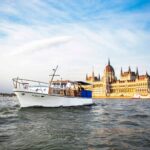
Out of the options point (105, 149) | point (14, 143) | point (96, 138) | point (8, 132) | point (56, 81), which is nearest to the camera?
point (105, 149)

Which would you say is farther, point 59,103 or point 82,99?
point 82,99

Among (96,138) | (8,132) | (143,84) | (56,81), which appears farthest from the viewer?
(143,84)

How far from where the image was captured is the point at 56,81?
40.6m

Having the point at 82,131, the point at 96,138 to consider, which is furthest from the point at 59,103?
the point at 96,138

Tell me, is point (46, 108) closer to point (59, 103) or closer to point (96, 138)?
point (59, 103)

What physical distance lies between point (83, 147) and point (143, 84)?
18980 centimetres

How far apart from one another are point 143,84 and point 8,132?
187642mm

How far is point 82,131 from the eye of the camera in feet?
54.0

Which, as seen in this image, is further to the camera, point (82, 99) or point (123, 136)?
point (82, 99)

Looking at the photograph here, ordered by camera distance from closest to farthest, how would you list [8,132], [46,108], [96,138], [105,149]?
[105,149], [96,138], [8,132], [46,108]

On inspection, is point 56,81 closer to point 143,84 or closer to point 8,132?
point 8,132

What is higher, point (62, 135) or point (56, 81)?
point (56, 81)

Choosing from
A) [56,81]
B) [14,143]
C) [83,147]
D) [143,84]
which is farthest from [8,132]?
[143,84]

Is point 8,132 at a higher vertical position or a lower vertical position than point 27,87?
lower
